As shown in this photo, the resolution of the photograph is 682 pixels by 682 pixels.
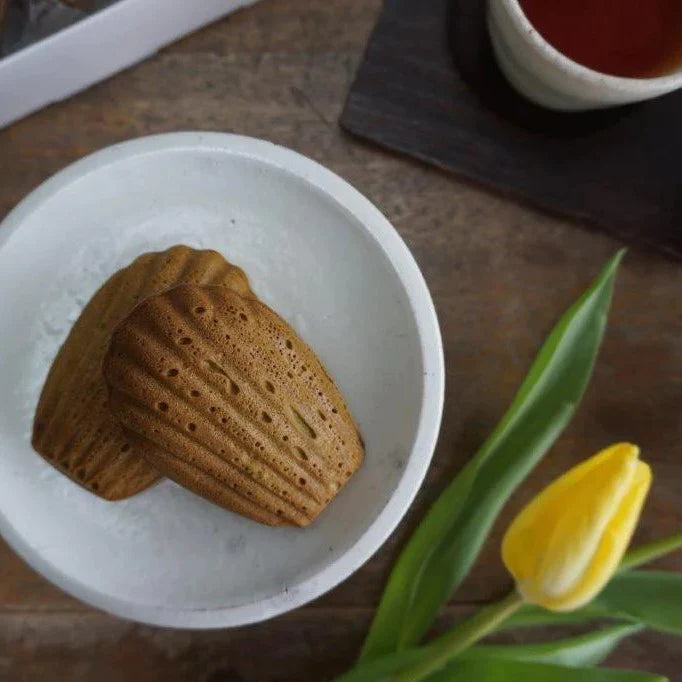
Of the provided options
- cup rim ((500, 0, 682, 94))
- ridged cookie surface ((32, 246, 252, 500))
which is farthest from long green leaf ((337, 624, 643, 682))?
cup rim ((500, 0, 682, 94))

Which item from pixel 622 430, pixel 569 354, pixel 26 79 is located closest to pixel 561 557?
pixel 569 354

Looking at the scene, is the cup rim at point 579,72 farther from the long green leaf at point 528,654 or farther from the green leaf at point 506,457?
the long green leaf at point 528,654

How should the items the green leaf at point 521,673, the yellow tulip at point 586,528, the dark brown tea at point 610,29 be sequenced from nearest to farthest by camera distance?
the yellow tulip at point 586,528
the green leaf at point 521,673
the dark brown tea at point 610,29

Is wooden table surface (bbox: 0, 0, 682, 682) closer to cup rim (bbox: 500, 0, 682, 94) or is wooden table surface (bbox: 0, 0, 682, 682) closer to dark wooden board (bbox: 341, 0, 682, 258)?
dark wooden board (bbox: 341, 0, 682, 258)

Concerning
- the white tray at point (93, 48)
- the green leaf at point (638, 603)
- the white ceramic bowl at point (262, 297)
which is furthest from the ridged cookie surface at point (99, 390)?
the green leaf at point (638, 603)

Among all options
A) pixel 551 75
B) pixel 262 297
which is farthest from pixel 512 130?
pixel 262 297

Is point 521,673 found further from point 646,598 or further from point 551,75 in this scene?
point 551,75
